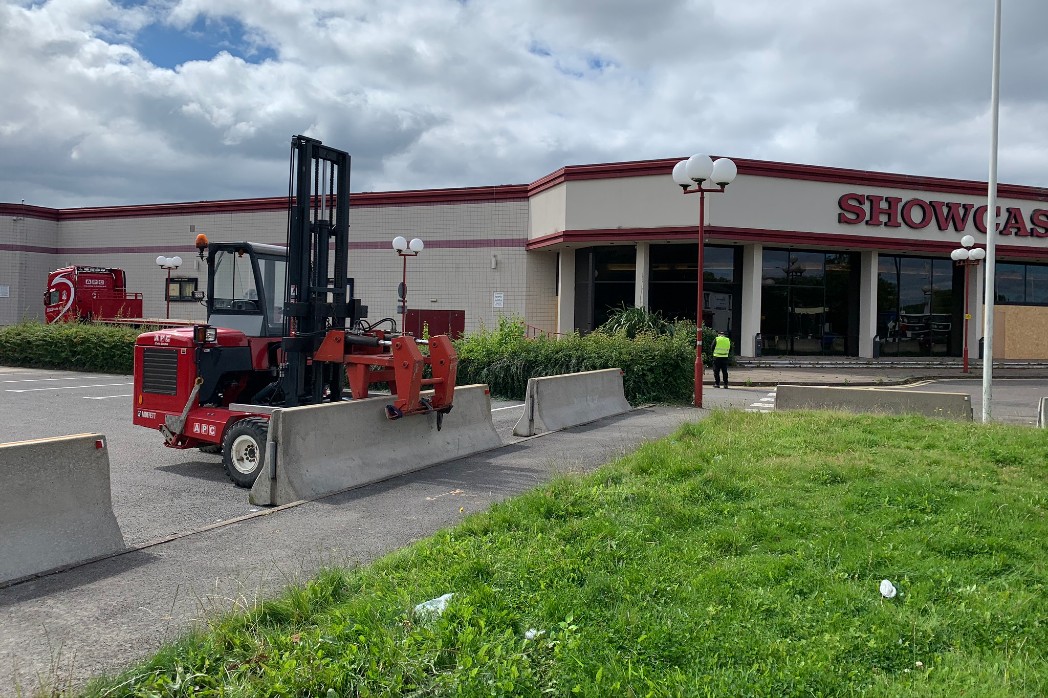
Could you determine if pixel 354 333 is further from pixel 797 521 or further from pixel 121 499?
pixel 797 521

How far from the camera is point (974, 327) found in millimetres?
31250

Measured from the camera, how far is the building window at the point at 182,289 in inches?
400

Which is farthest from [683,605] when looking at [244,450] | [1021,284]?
[1021,284]

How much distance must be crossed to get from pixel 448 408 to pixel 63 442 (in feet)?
15.2

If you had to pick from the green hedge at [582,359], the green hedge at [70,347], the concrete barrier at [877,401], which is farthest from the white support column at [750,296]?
the green hedge at [70,347]

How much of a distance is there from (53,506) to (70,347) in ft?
75.3

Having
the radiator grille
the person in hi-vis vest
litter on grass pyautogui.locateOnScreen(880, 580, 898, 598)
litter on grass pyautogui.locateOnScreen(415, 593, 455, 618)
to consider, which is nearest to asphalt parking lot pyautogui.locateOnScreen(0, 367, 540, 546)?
the radiator grille

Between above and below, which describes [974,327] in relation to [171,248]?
below

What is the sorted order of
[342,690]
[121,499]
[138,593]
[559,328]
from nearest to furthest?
[342,690] < [138,593] < [121,499] < [559,328]

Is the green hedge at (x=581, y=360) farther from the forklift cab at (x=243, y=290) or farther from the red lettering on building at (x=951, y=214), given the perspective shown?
the red lettering on building at (x=951, y=214)

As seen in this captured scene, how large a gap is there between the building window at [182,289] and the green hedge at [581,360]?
9.26 meters

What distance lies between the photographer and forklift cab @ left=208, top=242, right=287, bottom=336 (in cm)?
1032

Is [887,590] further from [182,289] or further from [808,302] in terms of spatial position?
[808,302]

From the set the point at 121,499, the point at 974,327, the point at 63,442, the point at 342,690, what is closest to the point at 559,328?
the point at 974,327
